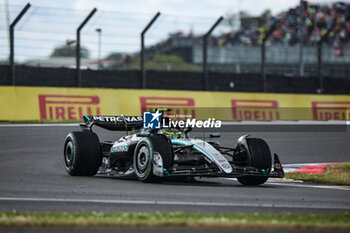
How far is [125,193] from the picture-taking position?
898cm

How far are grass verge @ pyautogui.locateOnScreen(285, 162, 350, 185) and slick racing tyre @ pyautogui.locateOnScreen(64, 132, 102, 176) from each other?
375 cm

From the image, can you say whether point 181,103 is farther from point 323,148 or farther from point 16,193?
point 16,193

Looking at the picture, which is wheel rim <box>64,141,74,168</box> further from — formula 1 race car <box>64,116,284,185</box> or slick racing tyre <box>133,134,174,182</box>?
slick racing tyre <box>133,134,174,182</box>

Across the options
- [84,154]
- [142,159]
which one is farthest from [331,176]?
[84,154]

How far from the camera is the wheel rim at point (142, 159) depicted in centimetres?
1062

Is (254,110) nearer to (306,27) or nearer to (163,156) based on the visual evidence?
(163,156)

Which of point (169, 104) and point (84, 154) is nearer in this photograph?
point (84, 154)

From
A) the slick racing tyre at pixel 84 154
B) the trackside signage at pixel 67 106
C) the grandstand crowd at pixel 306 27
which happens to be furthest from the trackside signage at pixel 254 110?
the grandstand crowd at pixel 306 27

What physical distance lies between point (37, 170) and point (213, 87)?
1260 cm

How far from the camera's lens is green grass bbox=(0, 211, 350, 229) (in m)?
6.07

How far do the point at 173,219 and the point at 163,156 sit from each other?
401cm

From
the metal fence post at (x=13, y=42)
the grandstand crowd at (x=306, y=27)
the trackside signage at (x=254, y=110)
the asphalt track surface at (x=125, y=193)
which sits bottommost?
the asphalt track surface at (x=125, y=193)

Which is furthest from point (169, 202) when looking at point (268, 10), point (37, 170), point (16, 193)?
point (268, 10)

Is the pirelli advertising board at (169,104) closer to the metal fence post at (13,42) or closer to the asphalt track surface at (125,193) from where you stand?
the metal fence post at (13,42)
